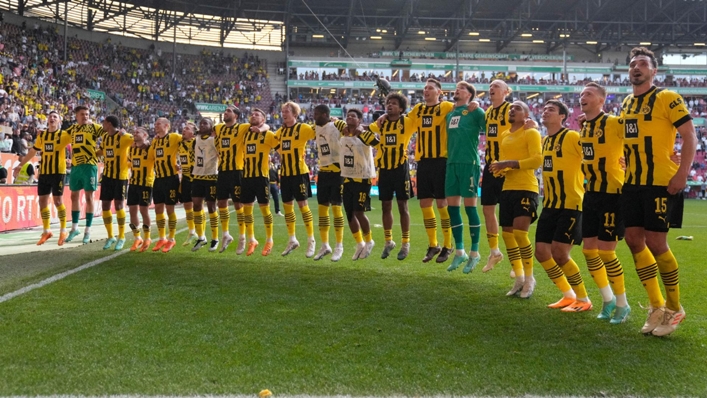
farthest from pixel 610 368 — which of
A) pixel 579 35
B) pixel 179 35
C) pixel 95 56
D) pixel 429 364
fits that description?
pixel 579 35

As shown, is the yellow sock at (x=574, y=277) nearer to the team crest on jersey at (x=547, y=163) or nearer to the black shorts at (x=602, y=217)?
the black shorts at (x=602, y=217)

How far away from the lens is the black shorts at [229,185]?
9.93 meters

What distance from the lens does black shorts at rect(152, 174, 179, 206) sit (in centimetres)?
1082

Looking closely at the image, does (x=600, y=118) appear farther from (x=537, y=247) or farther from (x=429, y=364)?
(x=429, y=364)

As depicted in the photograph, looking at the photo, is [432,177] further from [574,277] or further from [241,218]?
[241,218]

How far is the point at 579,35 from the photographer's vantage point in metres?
51.8

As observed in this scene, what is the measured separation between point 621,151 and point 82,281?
Result: 608cm

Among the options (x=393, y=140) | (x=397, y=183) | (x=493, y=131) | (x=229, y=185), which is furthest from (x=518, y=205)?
(x=229, y=185)

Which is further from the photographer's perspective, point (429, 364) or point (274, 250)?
point (274, 250)

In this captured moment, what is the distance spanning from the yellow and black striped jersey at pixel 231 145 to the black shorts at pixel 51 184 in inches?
142

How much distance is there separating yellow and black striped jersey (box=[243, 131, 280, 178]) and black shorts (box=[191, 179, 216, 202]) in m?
0.93

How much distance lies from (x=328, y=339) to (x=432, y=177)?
12.3 ft

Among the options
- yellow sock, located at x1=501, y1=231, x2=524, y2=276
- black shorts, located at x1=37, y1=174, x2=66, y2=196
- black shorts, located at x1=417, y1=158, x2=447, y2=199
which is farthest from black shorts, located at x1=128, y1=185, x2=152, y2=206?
yellow sock, located at x1=501, y1=231, x2=524, y2=276

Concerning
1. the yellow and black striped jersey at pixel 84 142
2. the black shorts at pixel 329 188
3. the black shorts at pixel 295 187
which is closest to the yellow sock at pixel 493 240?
the black shorts at pixel 329 188
